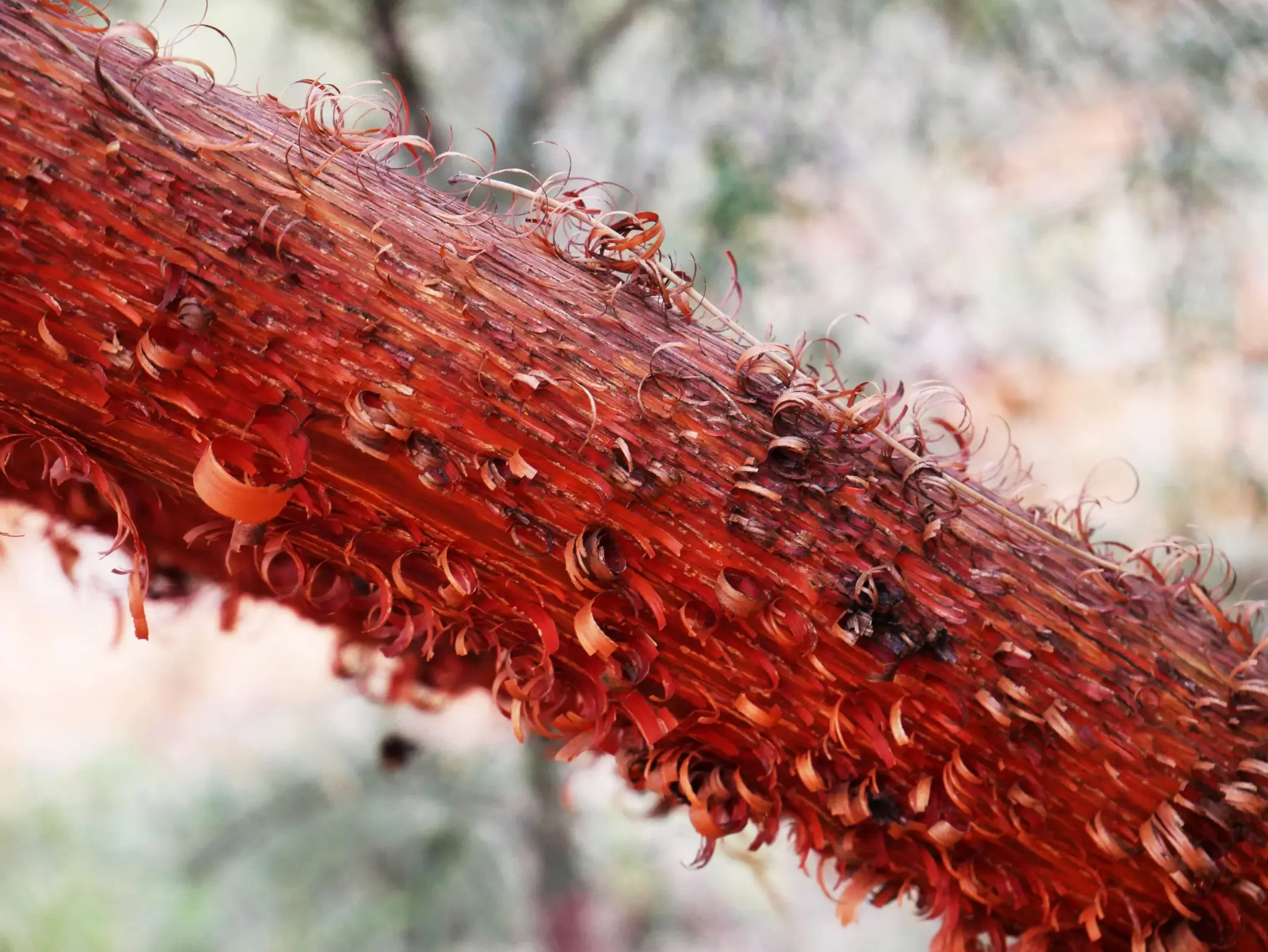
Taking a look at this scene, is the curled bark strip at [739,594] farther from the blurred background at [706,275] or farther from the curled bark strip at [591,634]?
the blurred background at [706,275]

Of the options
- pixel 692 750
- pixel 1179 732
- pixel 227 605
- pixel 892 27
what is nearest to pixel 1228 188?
pixel 892 27

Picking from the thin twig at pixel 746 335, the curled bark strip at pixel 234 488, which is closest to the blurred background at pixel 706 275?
the thin twig at pixel 746 335

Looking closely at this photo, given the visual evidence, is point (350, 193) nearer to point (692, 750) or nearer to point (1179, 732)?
point (692, 750)

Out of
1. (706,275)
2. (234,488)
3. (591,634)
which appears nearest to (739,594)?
(591,634)

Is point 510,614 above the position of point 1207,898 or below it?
below

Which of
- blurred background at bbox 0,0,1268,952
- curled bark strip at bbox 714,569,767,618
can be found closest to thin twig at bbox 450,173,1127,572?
curled bark strip at bbox 714,569,767,618

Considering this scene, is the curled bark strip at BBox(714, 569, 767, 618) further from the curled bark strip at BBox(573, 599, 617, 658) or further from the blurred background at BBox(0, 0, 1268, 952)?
the blurred background at BBox(0, 0, 1268, 952)

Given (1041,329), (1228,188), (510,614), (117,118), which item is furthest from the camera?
(1041,329)
